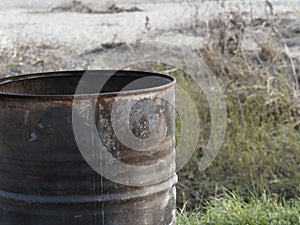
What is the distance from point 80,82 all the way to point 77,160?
26.4 inches

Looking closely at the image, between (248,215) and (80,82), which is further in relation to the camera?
(248,215)

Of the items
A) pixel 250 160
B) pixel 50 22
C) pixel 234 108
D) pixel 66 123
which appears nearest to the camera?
pixel 66 123

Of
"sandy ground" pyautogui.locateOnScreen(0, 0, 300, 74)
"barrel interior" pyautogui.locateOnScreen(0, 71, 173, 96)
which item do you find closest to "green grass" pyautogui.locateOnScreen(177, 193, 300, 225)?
"barrel interior" pyautogui.locateOnScreen(0, 71, 173, 96)

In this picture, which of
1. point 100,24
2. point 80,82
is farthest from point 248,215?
point 100,24

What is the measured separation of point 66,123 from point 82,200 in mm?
298

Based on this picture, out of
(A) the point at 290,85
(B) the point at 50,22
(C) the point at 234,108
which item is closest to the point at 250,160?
(C) the point at 234,108

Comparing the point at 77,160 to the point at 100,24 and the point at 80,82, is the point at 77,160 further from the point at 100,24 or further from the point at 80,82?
the point at 100,24

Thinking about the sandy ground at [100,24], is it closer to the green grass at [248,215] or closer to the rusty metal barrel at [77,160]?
the green grass at [248,215]

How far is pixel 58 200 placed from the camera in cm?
259

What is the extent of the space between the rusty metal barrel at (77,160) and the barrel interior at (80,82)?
305 millimetres

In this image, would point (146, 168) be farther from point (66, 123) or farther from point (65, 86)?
point (65, 86)

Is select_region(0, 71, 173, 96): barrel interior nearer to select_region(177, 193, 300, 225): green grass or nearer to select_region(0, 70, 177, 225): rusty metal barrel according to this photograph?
select_region(0, 70, 177, 225): rusty metal barrel

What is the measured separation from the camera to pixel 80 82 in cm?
314

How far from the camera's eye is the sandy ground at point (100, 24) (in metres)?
6.78
